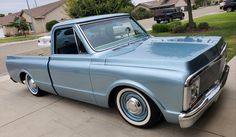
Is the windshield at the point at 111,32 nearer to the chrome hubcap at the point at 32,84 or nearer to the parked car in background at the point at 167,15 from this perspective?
the chrome hubcap at the point at 32,84

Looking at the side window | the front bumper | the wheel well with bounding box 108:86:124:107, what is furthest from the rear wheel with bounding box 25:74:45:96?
the front bumper

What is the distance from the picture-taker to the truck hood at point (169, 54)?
3.02 m

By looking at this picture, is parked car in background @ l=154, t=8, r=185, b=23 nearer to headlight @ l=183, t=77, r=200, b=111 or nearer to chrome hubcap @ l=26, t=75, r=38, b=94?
chrome hubcap @ l=26, t=75, r=38, b=94

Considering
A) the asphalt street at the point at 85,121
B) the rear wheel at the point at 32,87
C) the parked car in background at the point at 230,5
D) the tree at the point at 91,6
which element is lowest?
the asphalt street at the point at 85,121

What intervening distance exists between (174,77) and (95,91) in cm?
150

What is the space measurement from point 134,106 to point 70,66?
1.40 m

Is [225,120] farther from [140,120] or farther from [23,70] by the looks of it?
[23,70]

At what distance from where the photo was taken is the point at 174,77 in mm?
2900

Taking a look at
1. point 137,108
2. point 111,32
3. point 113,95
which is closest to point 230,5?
point 111,32

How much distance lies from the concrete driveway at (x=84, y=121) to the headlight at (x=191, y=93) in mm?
629

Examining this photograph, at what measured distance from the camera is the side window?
13.9 ft

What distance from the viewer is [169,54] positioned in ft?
11.0

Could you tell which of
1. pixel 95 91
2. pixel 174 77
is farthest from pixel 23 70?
pixel 174 77

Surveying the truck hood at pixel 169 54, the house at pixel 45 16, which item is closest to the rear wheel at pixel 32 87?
the truck hood at pixel 169 54
